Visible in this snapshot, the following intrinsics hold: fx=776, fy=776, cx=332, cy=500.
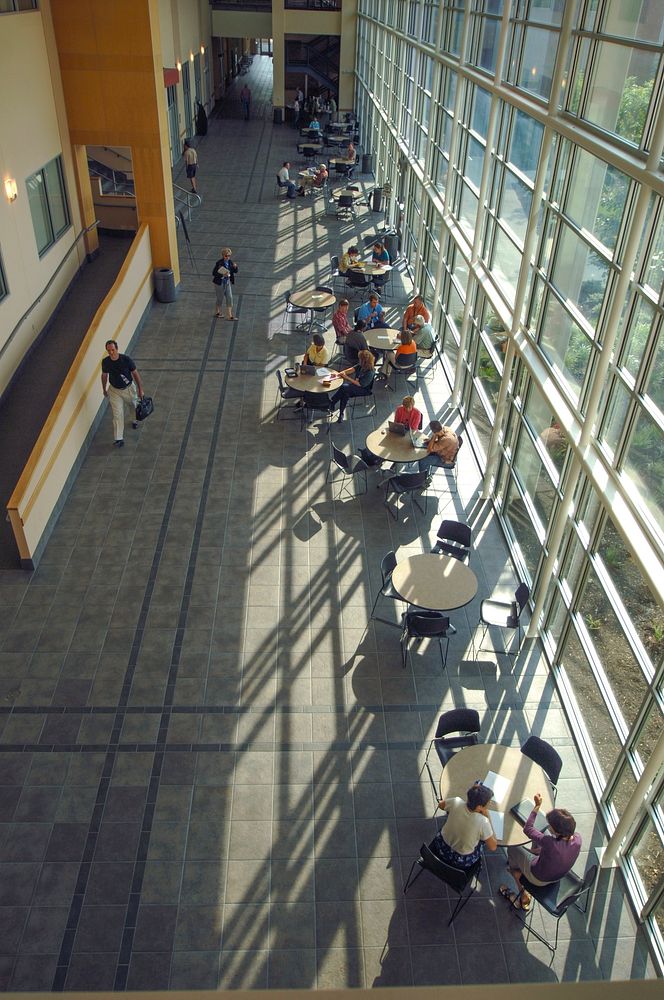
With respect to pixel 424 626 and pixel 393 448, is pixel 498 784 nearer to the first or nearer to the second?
pixel 424 626

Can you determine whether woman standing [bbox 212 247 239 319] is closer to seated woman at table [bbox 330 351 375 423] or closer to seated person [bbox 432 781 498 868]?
seated woman at table [bbox 330 351 375 423]

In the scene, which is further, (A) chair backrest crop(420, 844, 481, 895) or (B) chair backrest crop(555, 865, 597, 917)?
(A) chair backrest crop(420, 844, 481, 895)

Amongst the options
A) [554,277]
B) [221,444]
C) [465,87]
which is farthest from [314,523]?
[465,87]

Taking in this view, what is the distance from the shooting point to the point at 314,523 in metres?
9.48

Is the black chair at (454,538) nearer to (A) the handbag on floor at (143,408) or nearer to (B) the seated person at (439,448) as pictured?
(B) the seated person at (439,448)

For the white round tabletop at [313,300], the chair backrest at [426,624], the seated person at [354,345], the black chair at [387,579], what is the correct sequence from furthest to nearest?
the white round tabletop at [313,300]
the seated person at [354,345]
the black chair at [387,579]
the chair backrest at [426,624]

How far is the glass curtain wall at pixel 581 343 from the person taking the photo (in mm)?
5645

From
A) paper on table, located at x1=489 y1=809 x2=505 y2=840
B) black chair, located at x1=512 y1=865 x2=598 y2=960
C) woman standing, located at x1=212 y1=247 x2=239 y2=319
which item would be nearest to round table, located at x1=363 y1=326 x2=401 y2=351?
woman standing, located at x1=212 y1=247 x2=239 y2=319

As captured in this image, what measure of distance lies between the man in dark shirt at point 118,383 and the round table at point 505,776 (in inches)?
263

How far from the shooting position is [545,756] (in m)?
6.18

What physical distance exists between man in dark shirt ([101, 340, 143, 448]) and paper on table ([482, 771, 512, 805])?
700cm

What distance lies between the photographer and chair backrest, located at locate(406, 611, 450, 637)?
7262 mm

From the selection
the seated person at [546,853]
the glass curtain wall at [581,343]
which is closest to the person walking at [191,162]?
the glass curtain wall at [581,343]

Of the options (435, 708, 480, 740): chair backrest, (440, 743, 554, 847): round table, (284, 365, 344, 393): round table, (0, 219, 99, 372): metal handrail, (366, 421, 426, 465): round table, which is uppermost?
(0, 219, 99, 372): metal handrail
